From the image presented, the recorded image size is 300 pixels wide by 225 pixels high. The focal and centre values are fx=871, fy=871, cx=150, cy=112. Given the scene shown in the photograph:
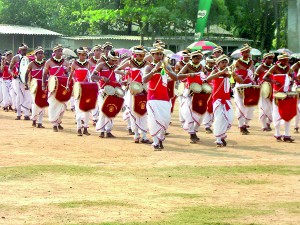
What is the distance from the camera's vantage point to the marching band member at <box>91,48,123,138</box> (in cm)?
1933

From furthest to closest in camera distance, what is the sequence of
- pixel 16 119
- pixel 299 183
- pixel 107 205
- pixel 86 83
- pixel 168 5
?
pixel 168 5
pixel 16 119
pixel 86 83
pixel 299 183
pixel 107 205

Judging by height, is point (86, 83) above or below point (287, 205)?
above

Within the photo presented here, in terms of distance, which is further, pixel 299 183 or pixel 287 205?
pixel 299 183

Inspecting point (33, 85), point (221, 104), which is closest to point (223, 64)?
point (221, 104)

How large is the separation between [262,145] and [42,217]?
9053mm

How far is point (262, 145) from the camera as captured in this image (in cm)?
1819

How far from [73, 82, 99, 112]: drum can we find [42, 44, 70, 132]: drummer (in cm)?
77

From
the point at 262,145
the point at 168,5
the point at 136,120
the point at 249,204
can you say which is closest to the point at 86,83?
the point at 136,120

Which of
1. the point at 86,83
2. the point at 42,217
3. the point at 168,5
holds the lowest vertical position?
the point at 42,217

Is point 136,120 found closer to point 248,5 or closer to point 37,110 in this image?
point 37,110

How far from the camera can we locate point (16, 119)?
25094mm

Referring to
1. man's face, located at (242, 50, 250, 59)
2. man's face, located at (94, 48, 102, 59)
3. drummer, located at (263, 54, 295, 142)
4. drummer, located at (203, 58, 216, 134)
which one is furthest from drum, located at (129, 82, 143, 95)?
man's face, located at (94, 48, 102, 59)

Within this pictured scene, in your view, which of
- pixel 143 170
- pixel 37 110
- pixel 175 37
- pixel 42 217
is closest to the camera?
pixel 42 217

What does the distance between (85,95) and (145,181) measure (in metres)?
7.43
